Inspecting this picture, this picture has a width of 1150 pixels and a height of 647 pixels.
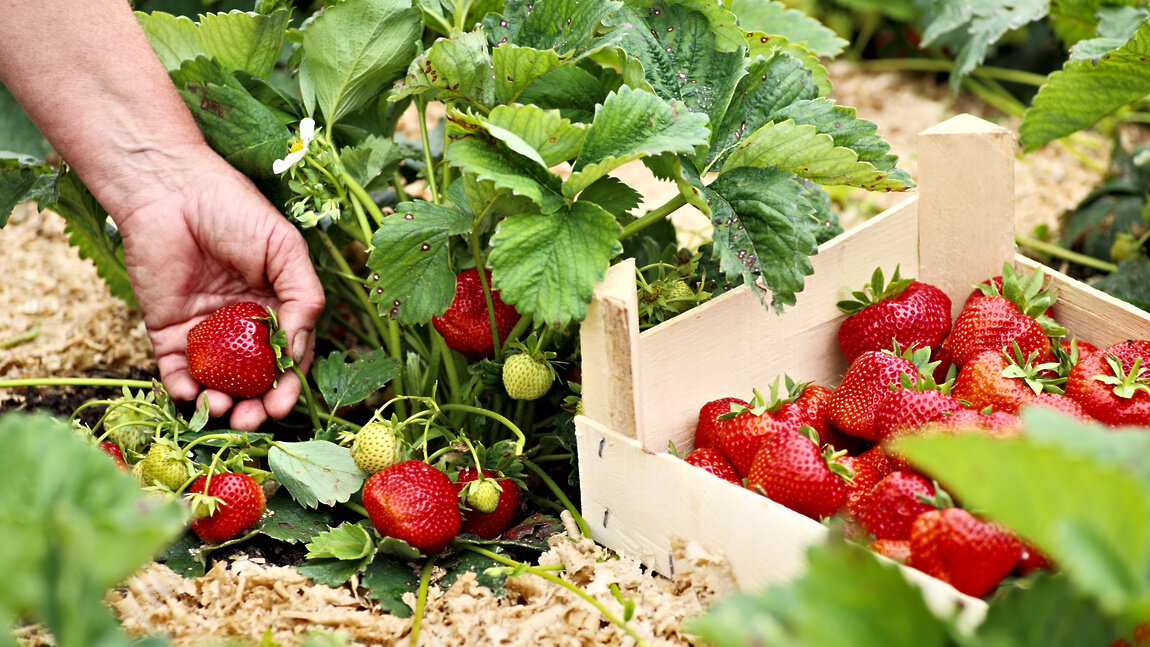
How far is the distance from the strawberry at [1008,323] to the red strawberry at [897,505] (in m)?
0.30

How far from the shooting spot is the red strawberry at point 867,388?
1102mm

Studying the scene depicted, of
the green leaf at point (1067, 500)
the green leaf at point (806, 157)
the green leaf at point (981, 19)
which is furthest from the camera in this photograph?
the green leaf at point (981, 19)

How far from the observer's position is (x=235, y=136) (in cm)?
A: 130

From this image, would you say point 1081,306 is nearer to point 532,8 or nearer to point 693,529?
point 693,529

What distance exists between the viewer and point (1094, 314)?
124 cm

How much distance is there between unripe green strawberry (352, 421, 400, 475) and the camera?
3.83 feet

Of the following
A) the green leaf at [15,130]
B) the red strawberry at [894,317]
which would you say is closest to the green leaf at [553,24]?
the red strawberry at [894,317]

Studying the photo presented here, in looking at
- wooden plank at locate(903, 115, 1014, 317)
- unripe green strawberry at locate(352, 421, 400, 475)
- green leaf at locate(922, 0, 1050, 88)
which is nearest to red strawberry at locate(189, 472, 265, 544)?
unripe green strawberry at locate(352, 421, 400, 475)

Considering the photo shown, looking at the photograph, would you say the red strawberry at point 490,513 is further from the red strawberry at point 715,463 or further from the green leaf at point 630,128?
the green leaf at point 630,128

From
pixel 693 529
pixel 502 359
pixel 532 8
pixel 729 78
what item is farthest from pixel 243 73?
pixel 693 529

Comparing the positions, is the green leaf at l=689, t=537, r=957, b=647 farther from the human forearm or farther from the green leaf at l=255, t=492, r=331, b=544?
the human forearm

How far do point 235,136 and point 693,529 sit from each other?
78 cm

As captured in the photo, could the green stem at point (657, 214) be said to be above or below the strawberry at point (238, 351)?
above

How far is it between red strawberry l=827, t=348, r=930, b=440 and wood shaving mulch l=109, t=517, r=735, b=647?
23 cm
